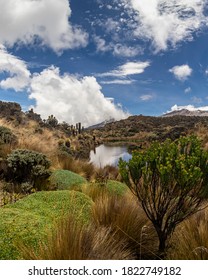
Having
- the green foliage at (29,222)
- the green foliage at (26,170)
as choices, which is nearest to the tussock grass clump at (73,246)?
the green foliage at (29,222)

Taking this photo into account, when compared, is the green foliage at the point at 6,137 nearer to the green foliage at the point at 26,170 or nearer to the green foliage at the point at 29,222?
the green foliage at the point at 26,170

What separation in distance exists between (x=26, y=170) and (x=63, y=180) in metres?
1.16

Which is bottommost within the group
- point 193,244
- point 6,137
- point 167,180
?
point 193,244

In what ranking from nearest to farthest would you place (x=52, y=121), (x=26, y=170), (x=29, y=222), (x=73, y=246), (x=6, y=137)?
(x=73, y=246)
(x=29, y=222)
(x=26, y=170)
(x=6, y=137)
(x=52, y=121)

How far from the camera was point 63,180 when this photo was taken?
10117 millimetres

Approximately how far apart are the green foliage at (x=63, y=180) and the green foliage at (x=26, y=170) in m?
0.26

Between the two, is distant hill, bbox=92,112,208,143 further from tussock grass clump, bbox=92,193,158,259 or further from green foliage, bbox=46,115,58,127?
tussock grass clump, bbox=92,193,158,259

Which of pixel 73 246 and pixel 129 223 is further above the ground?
pixel 73 246

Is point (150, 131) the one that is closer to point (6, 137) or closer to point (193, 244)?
point (6, 137)

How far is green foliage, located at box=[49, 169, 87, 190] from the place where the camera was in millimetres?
9775

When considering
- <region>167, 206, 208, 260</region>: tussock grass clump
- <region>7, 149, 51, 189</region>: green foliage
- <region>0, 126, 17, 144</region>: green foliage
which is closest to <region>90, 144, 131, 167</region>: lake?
<region>0, 126, 17, 144</region>: green foliage

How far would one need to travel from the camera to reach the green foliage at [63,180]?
977cm

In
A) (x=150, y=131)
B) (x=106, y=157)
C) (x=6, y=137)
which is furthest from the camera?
(x=150, y=131)

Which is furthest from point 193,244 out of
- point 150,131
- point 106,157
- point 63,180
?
point 150,131
